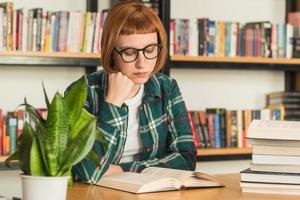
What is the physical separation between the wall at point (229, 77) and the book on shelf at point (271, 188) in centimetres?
211

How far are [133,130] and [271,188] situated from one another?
0.62 meters

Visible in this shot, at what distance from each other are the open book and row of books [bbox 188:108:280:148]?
5.84ft

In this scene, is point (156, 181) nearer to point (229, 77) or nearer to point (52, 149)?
point (52, 149)

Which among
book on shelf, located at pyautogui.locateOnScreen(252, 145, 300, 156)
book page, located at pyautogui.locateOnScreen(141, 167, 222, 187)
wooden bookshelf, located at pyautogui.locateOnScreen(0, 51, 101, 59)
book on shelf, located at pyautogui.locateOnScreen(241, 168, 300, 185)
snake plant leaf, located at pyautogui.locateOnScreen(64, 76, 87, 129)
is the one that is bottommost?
book page, located at pyautogui.locateOnScreen(141, 167, 222, 187)

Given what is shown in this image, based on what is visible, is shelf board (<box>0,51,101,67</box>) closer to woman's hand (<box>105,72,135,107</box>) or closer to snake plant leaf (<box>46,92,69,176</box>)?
woman's hand (<box>105,72,135,107</box>)

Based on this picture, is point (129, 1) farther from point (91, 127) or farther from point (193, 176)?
point (91, 127)

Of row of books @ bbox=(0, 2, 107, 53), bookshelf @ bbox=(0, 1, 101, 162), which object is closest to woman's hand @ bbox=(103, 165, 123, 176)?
bookshelf @ bbox=(0, 1, 101, 162)

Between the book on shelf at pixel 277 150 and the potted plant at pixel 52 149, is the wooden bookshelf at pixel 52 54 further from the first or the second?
the potted plant at pixel 52 149

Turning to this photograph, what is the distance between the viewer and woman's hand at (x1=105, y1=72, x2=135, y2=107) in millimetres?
1971

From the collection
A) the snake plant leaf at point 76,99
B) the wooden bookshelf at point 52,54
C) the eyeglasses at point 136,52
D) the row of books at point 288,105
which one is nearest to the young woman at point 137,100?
the eyeglasses at point 136,52

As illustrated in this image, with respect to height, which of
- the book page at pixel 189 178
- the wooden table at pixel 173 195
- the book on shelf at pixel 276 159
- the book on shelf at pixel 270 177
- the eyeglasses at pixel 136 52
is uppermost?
the eyeglasses at pixel 136 52

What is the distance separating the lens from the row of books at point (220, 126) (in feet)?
11.6

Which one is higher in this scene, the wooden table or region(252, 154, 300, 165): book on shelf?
region(252, 154, 300, 165): book on shelf

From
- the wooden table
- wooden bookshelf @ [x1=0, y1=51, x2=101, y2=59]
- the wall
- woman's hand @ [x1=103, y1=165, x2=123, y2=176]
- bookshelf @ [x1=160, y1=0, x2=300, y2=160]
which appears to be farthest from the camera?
the wall
